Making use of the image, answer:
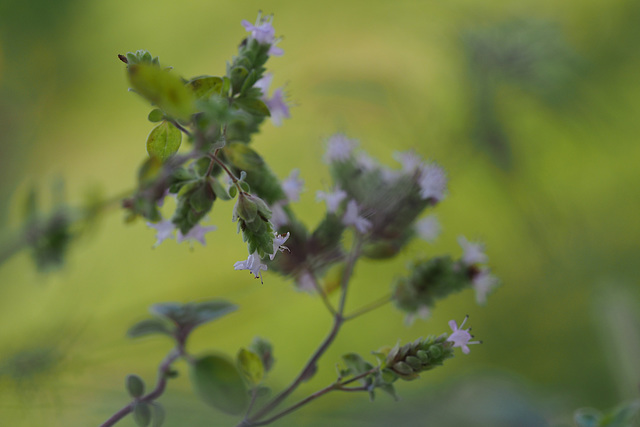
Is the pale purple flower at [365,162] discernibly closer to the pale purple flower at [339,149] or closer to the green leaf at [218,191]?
the pale purple flower at [339,149]

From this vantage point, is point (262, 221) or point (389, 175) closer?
point (262, 221)

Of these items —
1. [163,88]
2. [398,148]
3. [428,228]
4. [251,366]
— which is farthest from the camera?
[398,148]

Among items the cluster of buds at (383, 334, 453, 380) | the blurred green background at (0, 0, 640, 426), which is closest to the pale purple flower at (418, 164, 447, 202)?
the cluster of buds at (383, 334, 453, 380)

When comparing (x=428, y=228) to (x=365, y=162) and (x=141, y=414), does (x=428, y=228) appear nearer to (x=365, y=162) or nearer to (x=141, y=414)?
(x=365, y=162)

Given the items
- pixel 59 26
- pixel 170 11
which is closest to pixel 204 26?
pixel 170 11

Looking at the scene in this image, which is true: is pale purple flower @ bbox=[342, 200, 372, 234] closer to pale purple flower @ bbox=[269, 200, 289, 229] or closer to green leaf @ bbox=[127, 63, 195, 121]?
pale purple flower @ bbox=[269, 200, 289, 229]

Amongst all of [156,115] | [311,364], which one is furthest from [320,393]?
[156,115]

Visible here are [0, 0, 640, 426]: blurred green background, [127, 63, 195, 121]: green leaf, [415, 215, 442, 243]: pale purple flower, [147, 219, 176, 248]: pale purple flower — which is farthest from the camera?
[0, 0, 640, 426]: blurred green background
